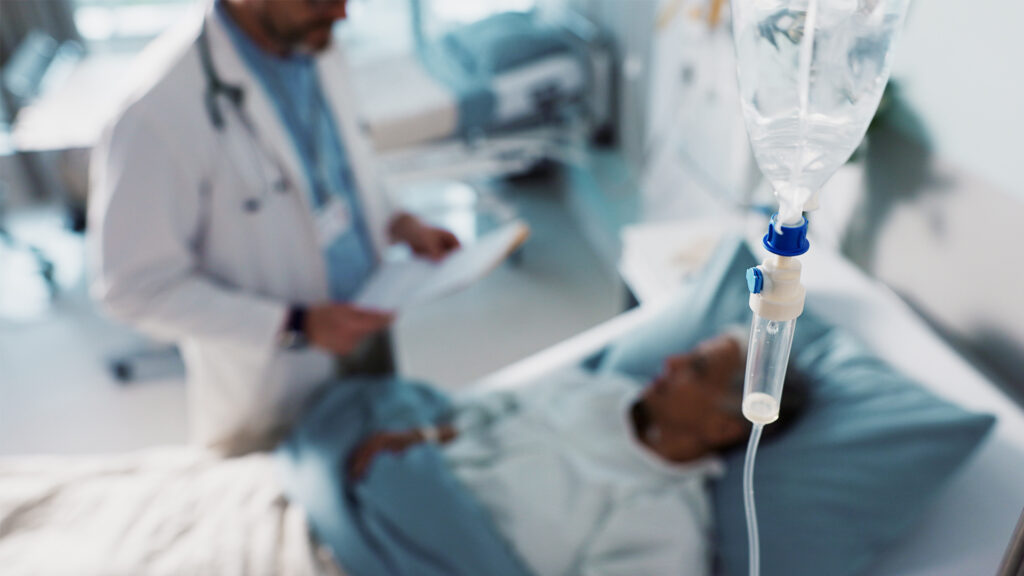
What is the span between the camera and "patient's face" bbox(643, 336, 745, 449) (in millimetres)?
1328

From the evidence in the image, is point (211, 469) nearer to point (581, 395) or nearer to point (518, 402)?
point (518, 402)

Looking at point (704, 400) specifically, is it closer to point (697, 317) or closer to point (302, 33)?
point (697, 317)

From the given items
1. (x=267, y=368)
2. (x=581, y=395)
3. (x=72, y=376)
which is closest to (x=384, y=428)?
(x=267, y=368)

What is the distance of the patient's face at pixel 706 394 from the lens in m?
1.33

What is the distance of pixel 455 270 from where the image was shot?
5.24 ft

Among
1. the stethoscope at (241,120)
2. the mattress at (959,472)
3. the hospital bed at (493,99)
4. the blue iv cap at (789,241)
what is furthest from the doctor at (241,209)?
the hospital bed at (493,99)

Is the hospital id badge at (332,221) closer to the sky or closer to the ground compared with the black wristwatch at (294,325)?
closer to the sky

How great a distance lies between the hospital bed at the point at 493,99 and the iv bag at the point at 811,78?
2.74 m

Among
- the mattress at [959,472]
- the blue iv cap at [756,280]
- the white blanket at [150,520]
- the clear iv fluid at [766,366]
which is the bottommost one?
the white blanket at [150,520]

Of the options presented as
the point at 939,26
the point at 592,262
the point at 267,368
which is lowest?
the point at 592,262

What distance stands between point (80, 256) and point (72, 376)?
3.10 ft

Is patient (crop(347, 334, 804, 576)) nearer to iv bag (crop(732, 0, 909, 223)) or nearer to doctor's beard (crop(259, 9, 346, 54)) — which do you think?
doctor's beard (crop(259, 9, 346, 54))

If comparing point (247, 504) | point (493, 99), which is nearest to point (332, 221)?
point (247, 504)

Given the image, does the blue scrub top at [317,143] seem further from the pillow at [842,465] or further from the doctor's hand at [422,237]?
the pillow at [842,465]
